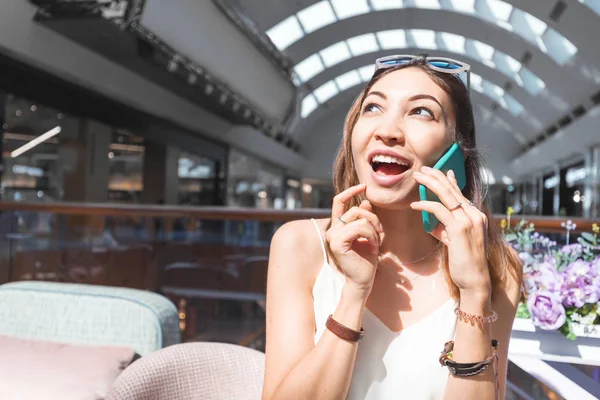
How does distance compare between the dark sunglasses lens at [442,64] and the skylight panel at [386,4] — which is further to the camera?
the skylight panel at [386,4]

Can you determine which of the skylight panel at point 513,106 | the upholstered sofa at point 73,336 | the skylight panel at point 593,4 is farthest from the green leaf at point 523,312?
the skylight panel at point 513,106

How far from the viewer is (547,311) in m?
1.61

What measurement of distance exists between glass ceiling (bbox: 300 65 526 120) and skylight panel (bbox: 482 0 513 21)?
17.3ft

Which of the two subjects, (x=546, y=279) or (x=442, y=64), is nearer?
(x=442, y=64)

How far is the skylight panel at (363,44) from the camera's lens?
17.8 meters

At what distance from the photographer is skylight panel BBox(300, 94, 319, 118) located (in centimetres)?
2343

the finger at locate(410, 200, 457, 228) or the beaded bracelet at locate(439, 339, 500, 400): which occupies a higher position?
the finger at locate(410, 200, 457, 228)

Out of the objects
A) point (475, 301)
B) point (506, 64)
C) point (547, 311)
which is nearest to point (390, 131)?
point (475, 301)

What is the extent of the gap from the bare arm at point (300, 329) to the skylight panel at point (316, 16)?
1363 cm

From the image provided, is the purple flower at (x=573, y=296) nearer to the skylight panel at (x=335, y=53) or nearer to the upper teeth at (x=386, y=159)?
the upper teeth at (x=386, y=159)

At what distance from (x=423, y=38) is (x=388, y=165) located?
1876 cm

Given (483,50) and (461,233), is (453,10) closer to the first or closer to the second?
(483,50)

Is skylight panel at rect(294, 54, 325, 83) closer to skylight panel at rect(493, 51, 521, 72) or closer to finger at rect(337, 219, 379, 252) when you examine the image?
skylight panel at rect(493, 51, 521, 72)

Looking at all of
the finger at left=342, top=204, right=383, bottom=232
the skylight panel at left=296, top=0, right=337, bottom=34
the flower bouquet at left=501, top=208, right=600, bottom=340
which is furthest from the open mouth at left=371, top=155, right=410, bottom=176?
the skylight panel at left=296, top=0, right=337, bottom=34
